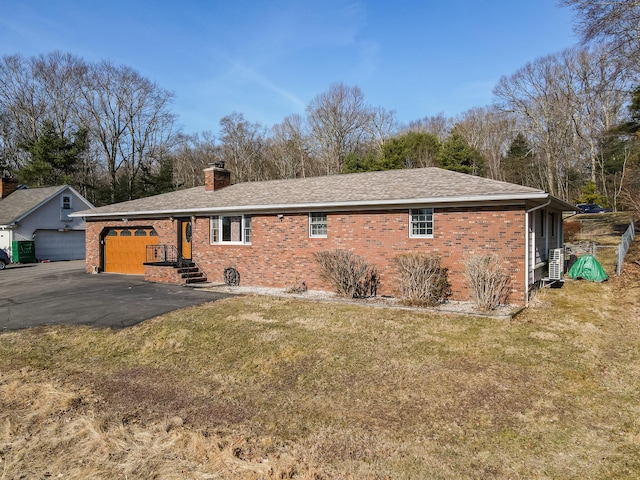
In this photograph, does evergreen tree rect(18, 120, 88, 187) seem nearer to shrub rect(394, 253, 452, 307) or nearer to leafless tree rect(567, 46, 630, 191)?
shrub rect(394, 253, 452, 307)

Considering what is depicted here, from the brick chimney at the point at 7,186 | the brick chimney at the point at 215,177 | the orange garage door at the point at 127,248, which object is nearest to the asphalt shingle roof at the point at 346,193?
the brick chimney at the point at 215,177

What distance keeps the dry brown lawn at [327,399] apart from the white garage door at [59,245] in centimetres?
2226

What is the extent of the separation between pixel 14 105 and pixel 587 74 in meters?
50.2

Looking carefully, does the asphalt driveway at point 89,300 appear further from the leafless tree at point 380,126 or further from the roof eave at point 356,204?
the leafless tree at point 380,126

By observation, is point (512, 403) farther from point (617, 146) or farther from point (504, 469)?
point (617, 146)

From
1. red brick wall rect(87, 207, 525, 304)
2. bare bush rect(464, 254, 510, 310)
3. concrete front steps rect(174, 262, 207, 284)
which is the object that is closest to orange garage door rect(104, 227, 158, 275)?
red brick wall rect(87, 207, 525, 304)

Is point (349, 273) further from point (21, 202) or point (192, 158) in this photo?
point (192, 158)

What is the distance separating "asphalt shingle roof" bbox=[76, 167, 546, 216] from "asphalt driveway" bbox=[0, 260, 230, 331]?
3372 mm

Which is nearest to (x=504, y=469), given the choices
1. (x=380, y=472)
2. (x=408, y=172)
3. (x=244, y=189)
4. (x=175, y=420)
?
(x=380, y=472)

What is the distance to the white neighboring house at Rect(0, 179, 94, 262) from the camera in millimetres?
25641

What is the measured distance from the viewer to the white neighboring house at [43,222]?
25.6 m

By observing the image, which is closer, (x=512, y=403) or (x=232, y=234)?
(x=512, y=403)

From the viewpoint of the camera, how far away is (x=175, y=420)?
478 centimetres

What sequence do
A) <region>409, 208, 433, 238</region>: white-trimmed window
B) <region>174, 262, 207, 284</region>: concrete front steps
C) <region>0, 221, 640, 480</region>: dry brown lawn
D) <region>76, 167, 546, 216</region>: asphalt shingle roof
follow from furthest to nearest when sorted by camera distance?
<region>174, 262, 207, 284</region>: concrete front steps, <region>409, 208, 433, 238</region>: white-trimmed window, <region>76, 167, 546, 216</region>: asphalt shingle roof, <region>0, 221, 640, 480</region>: dry brown lawn
